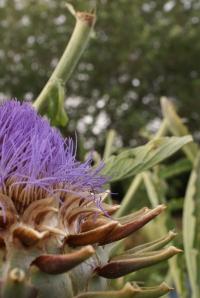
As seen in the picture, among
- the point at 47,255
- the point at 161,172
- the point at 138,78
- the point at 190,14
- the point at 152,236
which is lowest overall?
the point at 47,255

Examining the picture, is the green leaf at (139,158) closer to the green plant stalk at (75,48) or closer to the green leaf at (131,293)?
the green plant stalk at (75,48)

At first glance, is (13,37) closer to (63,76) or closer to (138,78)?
(138,78)

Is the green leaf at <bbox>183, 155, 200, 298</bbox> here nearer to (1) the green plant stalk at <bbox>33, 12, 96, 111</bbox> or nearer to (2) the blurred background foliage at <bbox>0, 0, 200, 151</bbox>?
(1) the green plant stalk at <bbox>33, 12, 96, 111</bbox>

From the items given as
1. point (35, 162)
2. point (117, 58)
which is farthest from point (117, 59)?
point (35, 162)

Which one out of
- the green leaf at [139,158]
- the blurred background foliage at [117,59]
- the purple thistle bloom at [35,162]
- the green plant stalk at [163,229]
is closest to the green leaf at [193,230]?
the green plant stalk at [163,229]

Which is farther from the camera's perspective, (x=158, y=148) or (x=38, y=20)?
(x=38, y=20)

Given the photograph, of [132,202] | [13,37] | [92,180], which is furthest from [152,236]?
[13,37]

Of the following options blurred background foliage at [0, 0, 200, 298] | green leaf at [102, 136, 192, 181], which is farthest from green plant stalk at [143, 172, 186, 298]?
blurred background foliage at [0, 0, 200, 298]

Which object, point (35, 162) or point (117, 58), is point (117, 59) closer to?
point (117, 58)
